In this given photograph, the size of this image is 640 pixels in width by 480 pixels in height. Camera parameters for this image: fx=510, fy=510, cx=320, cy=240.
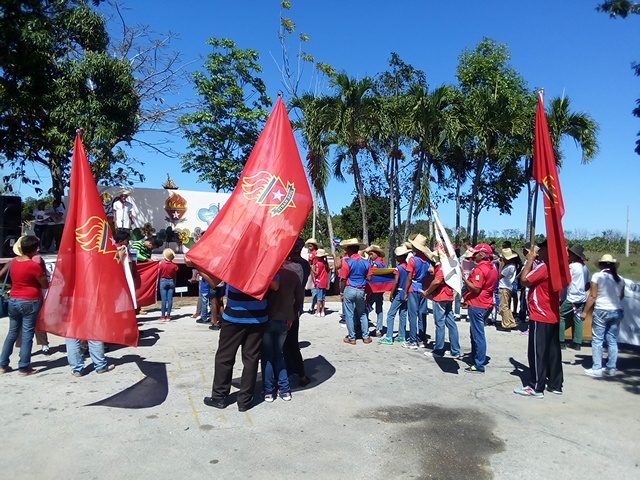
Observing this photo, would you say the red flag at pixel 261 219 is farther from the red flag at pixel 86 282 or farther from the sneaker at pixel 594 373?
the sneaker at pixel 594 373

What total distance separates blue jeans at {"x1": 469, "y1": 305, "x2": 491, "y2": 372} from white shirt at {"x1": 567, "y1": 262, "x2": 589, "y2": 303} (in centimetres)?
245

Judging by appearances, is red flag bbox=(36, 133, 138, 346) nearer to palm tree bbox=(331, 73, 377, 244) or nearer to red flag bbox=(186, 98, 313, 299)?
red flag bbox=(186, 98, 313, 299)

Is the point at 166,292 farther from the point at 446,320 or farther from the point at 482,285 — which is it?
the point at 482,285

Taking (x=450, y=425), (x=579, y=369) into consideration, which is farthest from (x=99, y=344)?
(x=579, y=369)

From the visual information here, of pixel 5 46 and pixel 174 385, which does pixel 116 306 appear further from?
pixel 5 46

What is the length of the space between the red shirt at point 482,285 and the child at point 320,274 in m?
5.00

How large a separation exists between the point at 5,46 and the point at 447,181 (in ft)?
67.2

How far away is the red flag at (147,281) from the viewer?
36.1 ft

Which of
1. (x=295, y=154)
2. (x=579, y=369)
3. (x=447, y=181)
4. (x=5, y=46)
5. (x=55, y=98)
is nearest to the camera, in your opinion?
(x=295, y=154)

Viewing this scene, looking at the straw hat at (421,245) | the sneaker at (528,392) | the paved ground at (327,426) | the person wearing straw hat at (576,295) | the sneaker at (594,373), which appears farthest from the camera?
the person wearing straw hat at (576,295)

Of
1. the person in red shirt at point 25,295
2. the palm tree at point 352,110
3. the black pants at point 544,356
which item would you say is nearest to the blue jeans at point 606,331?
the black pants at point 544,356

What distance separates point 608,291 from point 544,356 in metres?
1.62

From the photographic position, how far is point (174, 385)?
20.7 feet

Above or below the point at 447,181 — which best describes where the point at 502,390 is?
below
